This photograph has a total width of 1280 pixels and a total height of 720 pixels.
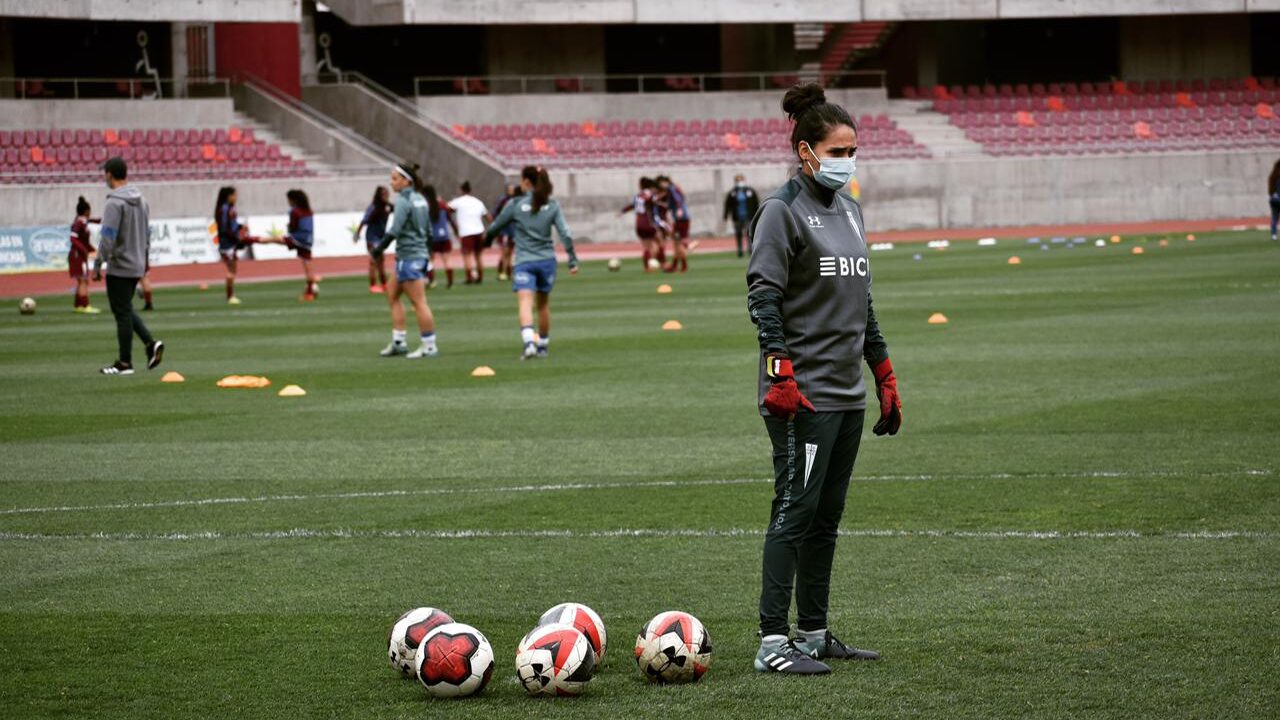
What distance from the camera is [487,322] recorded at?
24906mm

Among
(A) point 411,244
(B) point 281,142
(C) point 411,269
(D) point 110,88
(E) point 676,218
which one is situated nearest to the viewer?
(C) point 411,269

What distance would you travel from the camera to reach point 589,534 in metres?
9.25

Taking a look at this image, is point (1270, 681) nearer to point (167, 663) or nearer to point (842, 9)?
point (167, 663)

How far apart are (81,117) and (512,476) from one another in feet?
135

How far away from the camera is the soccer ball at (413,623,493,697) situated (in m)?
6.16

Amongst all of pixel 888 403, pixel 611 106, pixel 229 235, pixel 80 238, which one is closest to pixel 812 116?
pixel 888 403

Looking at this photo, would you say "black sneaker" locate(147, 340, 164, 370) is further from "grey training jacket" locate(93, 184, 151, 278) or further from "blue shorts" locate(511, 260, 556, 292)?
"blue shorts" locate(511, 260, 556, 292)

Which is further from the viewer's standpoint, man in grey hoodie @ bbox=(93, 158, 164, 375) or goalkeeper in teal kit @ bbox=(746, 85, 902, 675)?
man in grey hoodie @ bbox=(93, 158, 164, 375)

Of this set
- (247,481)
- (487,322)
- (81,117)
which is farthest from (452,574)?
(81,117)

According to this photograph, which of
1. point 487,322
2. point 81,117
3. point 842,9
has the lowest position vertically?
point 487,322

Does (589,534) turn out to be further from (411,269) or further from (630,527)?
(411,269)

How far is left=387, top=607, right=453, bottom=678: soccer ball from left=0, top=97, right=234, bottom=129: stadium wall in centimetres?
4452

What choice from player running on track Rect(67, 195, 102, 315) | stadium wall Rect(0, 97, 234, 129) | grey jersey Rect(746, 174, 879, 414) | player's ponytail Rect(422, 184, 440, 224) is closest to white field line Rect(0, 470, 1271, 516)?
grey jersey Rect(746, 174, 879, 414)

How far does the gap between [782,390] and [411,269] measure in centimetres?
1336
